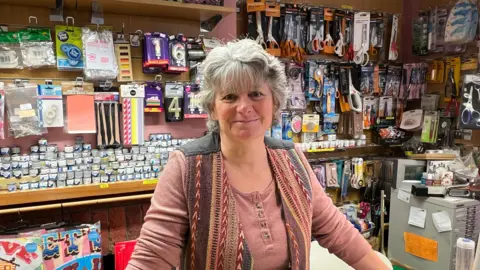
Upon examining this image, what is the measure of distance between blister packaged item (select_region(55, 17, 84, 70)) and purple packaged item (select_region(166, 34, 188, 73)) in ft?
1.77

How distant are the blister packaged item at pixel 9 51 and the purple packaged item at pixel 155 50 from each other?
2.32 ft

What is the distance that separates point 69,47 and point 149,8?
0.53 meters

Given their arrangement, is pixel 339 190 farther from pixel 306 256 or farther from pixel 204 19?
pixel 306 256

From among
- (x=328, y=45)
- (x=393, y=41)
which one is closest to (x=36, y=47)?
(x=328, y=45)

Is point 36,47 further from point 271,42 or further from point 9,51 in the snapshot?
point 271,42

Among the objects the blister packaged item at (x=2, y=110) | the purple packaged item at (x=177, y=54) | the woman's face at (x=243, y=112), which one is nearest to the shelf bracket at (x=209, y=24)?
the purple packaged item at (x=177, y=54)

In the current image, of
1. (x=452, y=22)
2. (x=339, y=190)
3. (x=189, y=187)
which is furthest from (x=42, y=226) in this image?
(x=452, y=22)

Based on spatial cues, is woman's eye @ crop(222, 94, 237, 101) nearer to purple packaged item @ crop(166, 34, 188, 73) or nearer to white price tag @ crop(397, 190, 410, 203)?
purple packaged item @ crop(166, 34, 188, 73)

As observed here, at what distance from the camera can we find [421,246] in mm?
2586

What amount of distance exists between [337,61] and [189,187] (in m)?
2.48

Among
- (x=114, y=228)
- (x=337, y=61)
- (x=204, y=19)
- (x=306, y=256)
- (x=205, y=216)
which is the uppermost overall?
(x=204, y=19)

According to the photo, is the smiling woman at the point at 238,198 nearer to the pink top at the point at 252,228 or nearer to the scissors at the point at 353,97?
the pink top at the point at 252,228

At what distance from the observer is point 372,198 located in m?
3.39

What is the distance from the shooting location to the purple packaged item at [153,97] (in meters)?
2.42
